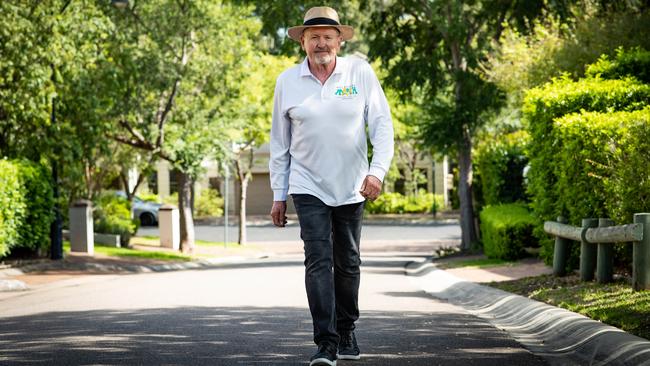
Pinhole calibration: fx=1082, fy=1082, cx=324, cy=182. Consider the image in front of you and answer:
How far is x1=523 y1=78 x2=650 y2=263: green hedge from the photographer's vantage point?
1308cm

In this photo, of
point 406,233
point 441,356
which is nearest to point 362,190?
point 441,356

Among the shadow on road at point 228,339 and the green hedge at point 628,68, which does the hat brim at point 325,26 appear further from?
the green hedge at point 628,68

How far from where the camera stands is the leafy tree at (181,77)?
28344 millimetres

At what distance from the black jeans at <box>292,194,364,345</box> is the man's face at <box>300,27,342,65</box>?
2.85 ft

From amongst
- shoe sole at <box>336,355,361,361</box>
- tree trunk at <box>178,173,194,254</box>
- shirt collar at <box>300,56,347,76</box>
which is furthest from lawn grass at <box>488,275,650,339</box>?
tree trunk at <box>178,173,194,254</box>

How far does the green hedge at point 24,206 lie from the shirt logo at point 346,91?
538 inches

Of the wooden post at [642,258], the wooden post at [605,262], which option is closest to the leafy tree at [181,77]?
the wooden post at [605,262]

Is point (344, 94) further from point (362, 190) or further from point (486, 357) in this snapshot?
point (486, 357)

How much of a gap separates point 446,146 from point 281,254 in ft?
37.6

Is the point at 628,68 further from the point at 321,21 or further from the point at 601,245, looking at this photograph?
the point at 321,21

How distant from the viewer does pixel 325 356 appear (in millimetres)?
6523

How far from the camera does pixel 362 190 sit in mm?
6727

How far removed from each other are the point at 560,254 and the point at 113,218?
2227cm

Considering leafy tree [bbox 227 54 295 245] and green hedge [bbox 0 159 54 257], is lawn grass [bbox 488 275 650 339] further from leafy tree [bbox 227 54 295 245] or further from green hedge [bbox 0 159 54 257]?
leafy tree [bbox 227 54 295 245]
